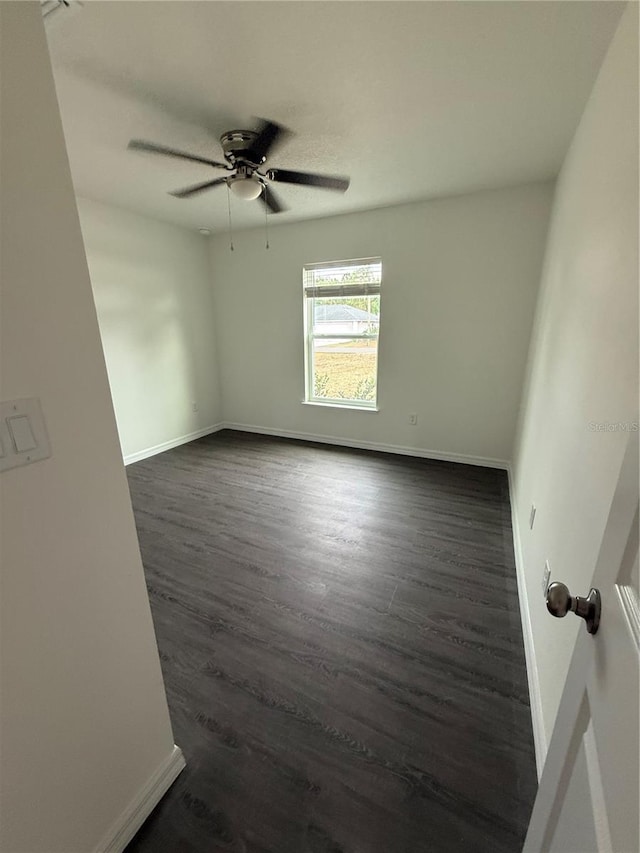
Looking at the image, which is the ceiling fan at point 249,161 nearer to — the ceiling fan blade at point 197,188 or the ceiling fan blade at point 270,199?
the ceiling fan blade at point 197,188

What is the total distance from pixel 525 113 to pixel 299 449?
3319 millimetres

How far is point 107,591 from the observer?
91cm

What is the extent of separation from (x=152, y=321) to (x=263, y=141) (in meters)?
2.52

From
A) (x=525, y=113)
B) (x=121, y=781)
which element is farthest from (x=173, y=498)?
(x=525, y=113)

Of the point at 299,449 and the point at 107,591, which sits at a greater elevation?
the point at 107,591

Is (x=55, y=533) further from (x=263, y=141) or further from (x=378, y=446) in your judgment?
(x=378, y=446)

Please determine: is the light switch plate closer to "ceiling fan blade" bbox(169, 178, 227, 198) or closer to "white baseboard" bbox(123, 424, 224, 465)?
"ceiling fan blade" bbox(169, 178, 227, 198)

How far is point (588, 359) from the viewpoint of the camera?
1.27 metres

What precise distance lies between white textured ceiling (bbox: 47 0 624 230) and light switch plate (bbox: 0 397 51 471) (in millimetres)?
1527

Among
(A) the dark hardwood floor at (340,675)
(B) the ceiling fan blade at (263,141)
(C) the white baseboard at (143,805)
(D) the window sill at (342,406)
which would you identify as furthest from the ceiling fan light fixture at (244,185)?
(C) the white baseboard at (143,805)

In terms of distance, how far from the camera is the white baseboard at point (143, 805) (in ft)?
3.21

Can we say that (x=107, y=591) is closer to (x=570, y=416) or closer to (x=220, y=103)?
(x=570, y=416)

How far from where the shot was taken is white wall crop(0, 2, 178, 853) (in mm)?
667

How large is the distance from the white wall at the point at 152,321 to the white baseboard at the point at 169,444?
0.09 feet
